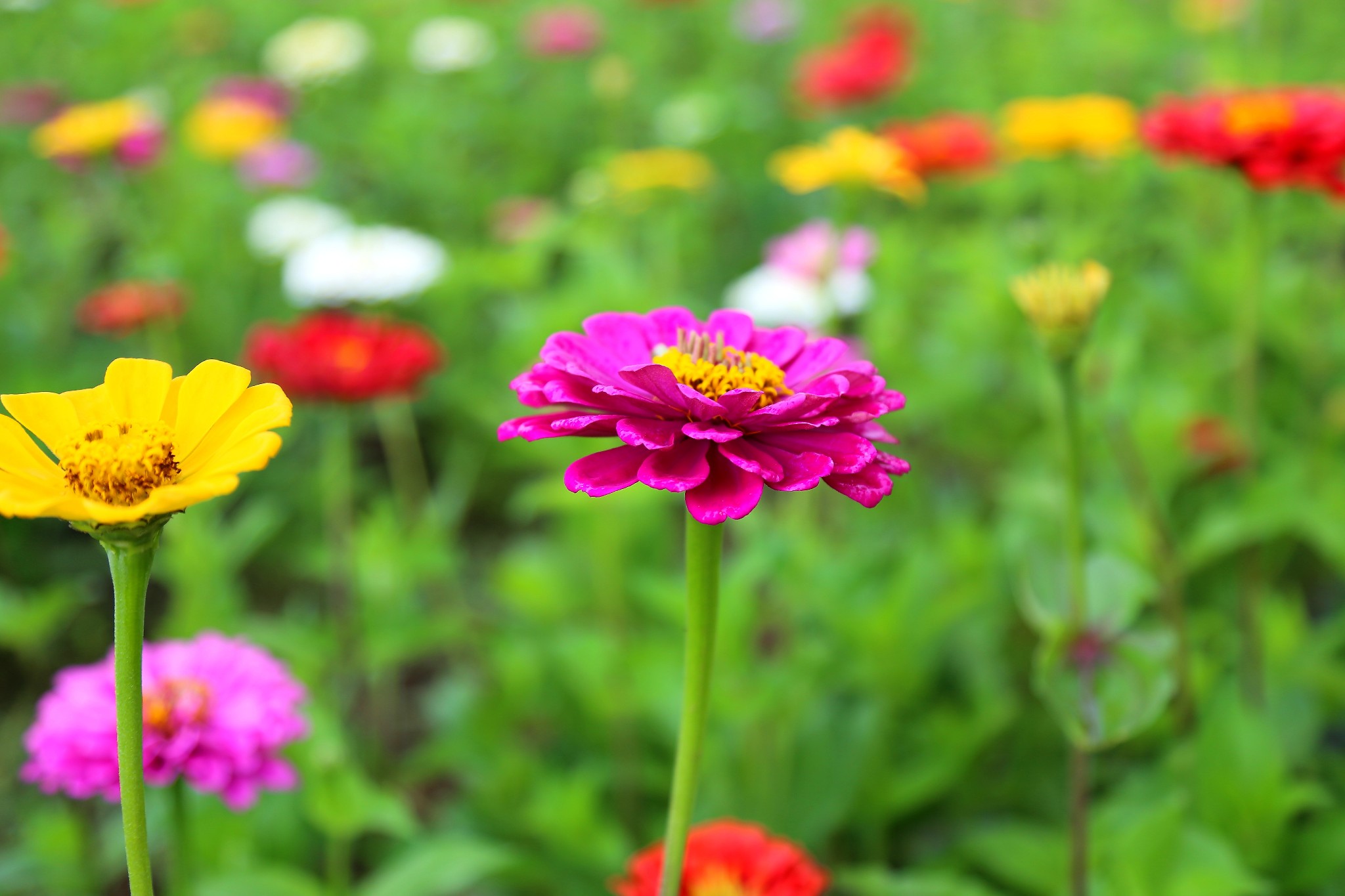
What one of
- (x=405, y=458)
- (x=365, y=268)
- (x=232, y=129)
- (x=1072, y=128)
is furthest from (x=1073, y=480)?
(x=232, y=129)

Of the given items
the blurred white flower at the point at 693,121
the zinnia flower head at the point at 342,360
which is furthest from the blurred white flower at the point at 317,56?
the zinnia flower head at the point at 342,360

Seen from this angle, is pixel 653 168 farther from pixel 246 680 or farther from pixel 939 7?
pixel 939 7

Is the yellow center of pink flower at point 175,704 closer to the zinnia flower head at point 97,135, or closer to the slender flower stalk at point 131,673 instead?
the slender flower stalk at point 131,673

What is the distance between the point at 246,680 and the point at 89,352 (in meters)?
1.84

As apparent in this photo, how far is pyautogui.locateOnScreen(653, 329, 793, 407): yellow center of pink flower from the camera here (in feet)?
2.05

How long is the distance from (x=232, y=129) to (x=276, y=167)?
299mm

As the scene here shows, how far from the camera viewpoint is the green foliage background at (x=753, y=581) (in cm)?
127

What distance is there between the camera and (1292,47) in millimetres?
3973

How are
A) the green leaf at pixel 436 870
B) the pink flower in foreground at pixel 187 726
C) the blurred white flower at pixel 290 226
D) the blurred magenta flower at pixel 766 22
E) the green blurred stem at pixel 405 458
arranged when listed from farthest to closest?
the blurred magenta flower at pixel 766 22 → the blurred white flower at pixel 290 226 → the green blurred stem at pixel 405 458 → the green leaf at pixel 436 870 → the pink flower in foreground at pixel 187 726

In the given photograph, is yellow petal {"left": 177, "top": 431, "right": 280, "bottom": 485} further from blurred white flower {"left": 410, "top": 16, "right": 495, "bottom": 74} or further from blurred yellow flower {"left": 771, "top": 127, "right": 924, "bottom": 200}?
blurred white flower {"left": 410, "top": 16, "right": 495, "bottom": 74}

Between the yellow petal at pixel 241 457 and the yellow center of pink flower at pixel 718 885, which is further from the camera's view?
the yellow center of pink flower at pixel 718 885

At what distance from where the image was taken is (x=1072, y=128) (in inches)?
75.9

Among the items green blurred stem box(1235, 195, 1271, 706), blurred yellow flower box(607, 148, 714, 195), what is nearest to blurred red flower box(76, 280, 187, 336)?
blurred yellow flower box(607, 148, 714, 195)

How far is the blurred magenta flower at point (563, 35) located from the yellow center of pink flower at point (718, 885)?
3149 millimetres
